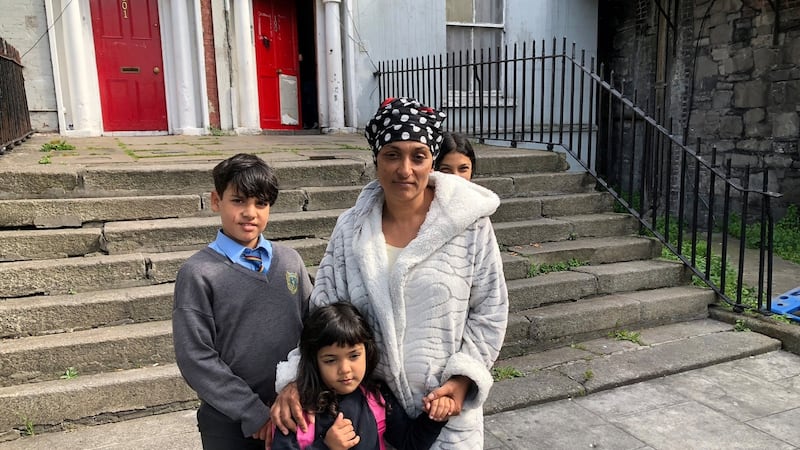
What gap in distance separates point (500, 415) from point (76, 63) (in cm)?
707

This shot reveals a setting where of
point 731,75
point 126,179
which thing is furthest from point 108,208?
point 731,75

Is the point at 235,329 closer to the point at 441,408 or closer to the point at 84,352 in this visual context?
the point at 441,408

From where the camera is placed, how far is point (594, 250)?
4.83 meters

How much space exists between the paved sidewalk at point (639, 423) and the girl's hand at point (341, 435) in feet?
4.63

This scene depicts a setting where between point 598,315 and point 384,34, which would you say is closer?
point 598,315

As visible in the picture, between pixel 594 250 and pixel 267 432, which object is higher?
pixel 267 432

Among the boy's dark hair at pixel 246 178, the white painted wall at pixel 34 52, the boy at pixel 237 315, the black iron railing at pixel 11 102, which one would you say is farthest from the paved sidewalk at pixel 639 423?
the white painted wall at pixel 34 52

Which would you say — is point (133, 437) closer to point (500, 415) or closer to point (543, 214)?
point (500, 415)

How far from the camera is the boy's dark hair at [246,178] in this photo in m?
1.71

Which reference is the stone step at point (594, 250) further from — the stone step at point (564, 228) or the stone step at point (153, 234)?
the stone step at point (153, 234)

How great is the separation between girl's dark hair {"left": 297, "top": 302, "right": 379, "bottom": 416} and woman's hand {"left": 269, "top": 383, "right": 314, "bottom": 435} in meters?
0.02

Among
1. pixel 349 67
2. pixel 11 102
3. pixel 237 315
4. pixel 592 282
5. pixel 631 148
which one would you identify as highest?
pixel 349 67

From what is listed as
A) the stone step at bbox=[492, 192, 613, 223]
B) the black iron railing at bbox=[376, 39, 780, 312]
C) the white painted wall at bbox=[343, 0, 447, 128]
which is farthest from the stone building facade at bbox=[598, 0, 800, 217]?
the white painted wall at bbox=[343, 0, 447, 128]

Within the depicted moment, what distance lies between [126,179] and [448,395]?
11.1ft
